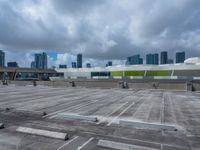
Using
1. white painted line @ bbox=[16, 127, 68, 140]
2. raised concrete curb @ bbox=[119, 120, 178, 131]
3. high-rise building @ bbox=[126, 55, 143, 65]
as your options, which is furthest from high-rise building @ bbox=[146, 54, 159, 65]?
white painted line @ bbox=[16, 127, 68, 140]

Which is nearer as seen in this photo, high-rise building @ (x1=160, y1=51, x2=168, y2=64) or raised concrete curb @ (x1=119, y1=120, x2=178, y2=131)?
raised concrete curb @ (x1=119, y1=120, x2=178, y2=131)

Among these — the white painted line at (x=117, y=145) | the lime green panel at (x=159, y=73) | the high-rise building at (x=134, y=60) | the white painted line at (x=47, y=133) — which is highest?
the high-rise building at (x=134, y=60)

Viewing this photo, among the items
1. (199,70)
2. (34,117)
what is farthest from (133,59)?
(34,117)

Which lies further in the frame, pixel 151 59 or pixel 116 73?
pixel 151 59

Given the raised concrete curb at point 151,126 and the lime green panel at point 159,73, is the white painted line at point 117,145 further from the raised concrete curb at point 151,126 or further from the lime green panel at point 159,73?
the lime green panel at point 159,73

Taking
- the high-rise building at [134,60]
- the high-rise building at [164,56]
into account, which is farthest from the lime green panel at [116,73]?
the high-rise building at [134,60]

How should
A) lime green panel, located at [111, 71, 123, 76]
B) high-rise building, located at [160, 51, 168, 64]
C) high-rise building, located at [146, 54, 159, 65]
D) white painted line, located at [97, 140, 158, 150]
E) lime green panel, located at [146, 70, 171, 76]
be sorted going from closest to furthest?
1. white painted line, located at [97, 140, 158, 150]
2. lime green panel, located at [146, 70, 171, 76]
3. lime green panel, located at [111, 71, 123, 76]
4. high-rise building, located at [160, 51, 168, 64]
5. high-rise building, located at [146, 54, 159, 65]

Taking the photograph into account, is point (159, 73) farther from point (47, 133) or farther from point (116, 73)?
point (47, 133)

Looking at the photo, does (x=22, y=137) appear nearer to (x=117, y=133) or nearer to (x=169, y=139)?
(x=117, y=133)

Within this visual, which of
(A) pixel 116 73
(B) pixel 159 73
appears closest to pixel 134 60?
(A) pixel 116 73

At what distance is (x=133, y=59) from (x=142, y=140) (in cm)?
19233

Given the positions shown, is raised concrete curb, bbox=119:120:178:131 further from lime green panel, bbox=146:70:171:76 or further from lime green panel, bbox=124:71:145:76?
lime green panel, bbox=124:71:145:76

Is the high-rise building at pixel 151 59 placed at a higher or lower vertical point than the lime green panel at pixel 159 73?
higher

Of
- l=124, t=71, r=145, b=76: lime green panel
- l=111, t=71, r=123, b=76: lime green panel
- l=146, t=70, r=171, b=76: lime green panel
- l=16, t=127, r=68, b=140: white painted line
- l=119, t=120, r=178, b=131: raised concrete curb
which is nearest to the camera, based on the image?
l=16, t=127, r=68, b=140: white painted line
